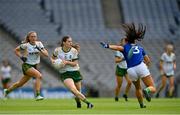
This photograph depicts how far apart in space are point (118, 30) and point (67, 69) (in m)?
27.3

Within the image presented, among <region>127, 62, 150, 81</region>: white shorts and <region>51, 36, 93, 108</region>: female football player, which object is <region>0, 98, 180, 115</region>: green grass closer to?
<region>51, 36, 93, 108</region>: female football player

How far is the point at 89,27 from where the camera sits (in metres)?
49.6

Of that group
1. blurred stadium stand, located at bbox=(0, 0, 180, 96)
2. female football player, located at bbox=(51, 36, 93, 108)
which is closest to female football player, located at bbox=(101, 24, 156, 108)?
female football player, located at bbox=(51, 36, 93, 108)

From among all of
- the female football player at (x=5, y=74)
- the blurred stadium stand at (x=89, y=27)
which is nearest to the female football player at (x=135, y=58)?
the female football player at (x=5, y=74)

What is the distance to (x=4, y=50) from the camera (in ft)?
153

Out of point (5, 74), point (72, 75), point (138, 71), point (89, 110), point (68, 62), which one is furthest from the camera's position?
point (5, 74)

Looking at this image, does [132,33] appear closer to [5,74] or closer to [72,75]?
[72,75]

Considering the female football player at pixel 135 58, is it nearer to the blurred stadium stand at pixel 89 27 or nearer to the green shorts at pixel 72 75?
the green shorts at pixel 72 75

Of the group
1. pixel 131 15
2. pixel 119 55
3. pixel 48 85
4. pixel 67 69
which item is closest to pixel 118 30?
pixel 131 15

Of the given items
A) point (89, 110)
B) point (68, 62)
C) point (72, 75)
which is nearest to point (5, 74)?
point (72, 75)

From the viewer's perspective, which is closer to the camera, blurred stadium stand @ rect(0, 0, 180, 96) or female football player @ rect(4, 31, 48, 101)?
female football player @ rect(4, 31, 48, 101)

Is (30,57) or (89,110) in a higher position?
(30,57)

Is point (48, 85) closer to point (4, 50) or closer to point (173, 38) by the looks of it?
point (4, 50)

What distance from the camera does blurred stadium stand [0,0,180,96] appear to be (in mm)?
46625
